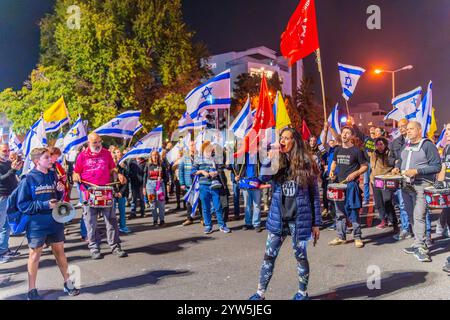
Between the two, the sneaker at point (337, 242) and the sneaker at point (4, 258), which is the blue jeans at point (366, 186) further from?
the sneaker at point (4, 258)

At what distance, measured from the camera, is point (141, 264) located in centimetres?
633

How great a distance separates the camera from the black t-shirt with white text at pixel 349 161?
7.13 m

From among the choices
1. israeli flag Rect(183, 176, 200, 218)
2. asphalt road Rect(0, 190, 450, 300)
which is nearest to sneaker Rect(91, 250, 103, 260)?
asphalt road Rect(0, 190, 450, 300)

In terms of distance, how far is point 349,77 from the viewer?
9.96 metres

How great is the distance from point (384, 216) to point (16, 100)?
92.1 ft

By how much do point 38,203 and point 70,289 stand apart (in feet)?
4.04

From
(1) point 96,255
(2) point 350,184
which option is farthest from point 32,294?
(2) point 350,184

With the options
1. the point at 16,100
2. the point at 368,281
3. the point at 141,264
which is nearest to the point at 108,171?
the point at 141,264

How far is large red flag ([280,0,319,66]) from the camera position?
28.6ft

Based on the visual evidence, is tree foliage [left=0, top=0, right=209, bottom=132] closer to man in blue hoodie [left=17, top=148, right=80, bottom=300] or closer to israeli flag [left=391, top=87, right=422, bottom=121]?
israeli flag [left=391, top=87, right=422, bottom=121]

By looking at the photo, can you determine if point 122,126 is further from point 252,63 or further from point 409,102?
point 252,63

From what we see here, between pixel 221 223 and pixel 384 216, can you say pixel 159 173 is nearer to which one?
pixel 221 223

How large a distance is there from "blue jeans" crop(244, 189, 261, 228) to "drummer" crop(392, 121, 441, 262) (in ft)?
11.2

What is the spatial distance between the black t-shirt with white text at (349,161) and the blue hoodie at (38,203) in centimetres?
499
